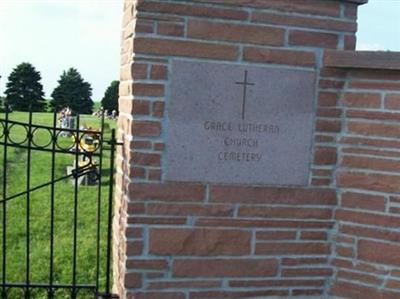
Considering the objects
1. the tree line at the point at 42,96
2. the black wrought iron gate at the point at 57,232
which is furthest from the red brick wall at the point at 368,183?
the tree line at the point at 42,96

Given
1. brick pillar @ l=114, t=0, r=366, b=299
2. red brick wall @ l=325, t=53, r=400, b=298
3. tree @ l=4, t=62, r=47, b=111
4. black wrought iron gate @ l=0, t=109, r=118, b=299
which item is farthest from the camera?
tree @ l=4, t=62, r=47, b=111

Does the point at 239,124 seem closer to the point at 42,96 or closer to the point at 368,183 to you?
the point at 368,183

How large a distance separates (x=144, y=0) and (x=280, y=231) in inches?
57.4

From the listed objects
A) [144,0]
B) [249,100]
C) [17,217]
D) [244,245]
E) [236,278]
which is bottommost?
[17,217]

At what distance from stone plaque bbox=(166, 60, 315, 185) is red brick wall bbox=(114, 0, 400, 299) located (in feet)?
0.17

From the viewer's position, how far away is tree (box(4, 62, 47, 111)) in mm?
3936

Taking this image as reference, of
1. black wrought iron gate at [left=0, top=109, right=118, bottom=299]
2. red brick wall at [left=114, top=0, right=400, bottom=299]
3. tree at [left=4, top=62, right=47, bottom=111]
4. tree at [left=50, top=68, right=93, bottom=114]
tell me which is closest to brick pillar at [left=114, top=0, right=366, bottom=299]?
red brick wall at [left=114, top=0, right=400, bottom=299]

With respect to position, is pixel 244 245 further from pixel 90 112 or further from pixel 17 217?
pixel 17 217

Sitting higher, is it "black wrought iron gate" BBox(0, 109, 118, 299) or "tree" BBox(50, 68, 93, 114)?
"tree" BBox(50, 68, 93, 114)

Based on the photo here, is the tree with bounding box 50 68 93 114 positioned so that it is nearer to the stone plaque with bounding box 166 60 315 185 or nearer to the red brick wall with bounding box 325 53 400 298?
the stone plaque with bounding box 166 60 315 185

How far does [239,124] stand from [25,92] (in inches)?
76.9

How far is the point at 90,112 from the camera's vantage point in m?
4.25

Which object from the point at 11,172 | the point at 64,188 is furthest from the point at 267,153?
the point at 11,172

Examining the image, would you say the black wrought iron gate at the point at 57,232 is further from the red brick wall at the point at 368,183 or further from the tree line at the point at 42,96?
the red brick wall at the point at 368,183
